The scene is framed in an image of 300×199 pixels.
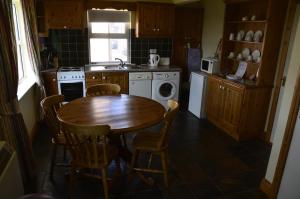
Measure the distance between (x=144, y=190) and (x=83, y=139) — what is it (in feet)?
2.88

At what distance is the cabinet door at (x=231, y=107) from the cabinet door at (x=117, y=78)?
1.78 meters

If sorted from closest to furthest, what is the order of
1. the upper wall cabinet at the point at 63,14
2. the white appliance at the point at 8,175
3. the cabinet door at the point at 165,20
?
1. the white appliance at the point at 8,175
2. the upper wall cabinet at the point at 63,14
3. the cabinet door at the point at 165,20

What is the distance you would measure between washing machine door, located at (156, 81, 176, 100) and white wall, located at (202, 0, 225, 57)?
1.09 m

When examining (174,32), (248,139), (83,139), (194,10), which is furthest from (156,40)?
(83,139)

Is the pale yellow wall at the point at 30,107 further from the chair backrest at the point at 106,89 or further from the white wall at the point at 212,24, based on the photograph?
the white wall at the point at 212,24

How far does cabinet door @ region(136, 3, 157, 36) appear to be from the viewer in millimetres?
4395

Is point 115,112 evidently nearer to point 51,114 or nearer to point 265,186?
point 51,114

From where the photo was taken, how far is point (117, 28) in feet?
15.6

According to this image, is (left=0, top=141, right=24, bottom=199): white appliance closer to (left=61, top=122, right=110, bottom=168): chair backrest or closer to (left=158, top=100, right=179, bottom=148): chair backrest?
(left=61, top=122, right=110, bottom=168): chair backrest

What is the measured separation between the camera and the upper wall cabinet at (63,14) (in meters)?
3.95

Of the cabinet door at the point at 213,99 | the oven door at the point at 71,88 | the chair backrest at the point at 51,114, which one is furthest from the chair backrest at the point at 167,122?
the oven door at the point at 71,88

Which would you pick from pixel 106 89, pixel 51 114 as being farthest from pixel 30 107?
pixel 51 114

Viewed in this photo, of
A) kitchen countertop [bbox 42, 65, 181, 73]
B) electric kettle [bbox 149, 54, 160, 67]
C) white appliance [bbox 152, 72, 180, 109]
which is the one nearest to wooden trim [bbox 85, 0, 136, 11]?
electric kettle [bbox 149, 54, 160, 67]

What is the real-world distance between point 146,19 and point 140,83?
123cm
